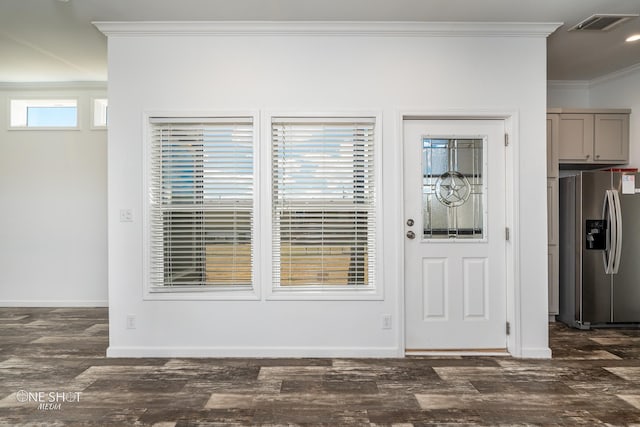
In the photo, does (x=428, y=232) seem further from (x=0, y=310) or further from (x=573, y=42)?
(x=0, y=310)

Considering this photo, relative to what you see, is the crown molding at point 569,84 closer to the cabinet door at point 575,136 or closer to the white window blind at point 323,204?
the cabinet door at point 575,136

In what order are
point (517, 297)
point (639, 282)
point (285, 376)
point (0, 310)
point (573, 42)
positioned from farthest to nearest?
point (0, 310)
point (639, 282)
point (573, 42)
point (517, 297)
point (285, 376)

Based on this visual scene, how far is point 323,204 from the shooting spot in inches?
130

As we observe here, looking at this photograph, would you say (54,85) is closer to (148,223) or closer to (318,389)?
(148,223)

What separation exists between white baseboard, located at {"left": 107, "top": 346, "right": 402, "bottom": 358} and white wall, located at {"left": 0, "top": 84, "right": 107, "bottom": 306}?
6.88 ft

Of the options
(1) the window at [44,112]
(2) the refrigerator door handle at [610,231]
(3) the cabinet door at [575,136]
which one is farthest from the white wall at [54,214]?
(2) the refrigerator door handle at [610,231]

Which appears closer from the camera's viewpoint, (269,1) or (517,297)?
(269,1)

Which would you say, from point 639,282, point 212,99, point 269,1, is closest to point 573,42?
point 639,282

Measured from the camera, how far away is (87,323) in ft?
14.0

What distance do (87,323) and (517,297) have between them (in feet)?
13.9

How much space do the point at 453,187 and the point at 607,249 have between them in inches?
76.4

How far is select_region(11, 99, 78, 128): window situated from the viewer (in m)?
5.01

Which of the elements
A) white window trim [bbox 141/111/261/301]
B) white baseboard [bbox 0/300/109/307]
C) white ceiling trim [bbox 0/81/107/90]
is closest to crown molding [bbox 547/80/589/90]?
white window trim [bbox 141/111/261/301]

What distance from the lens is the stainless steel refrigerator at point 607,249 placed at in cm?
398
